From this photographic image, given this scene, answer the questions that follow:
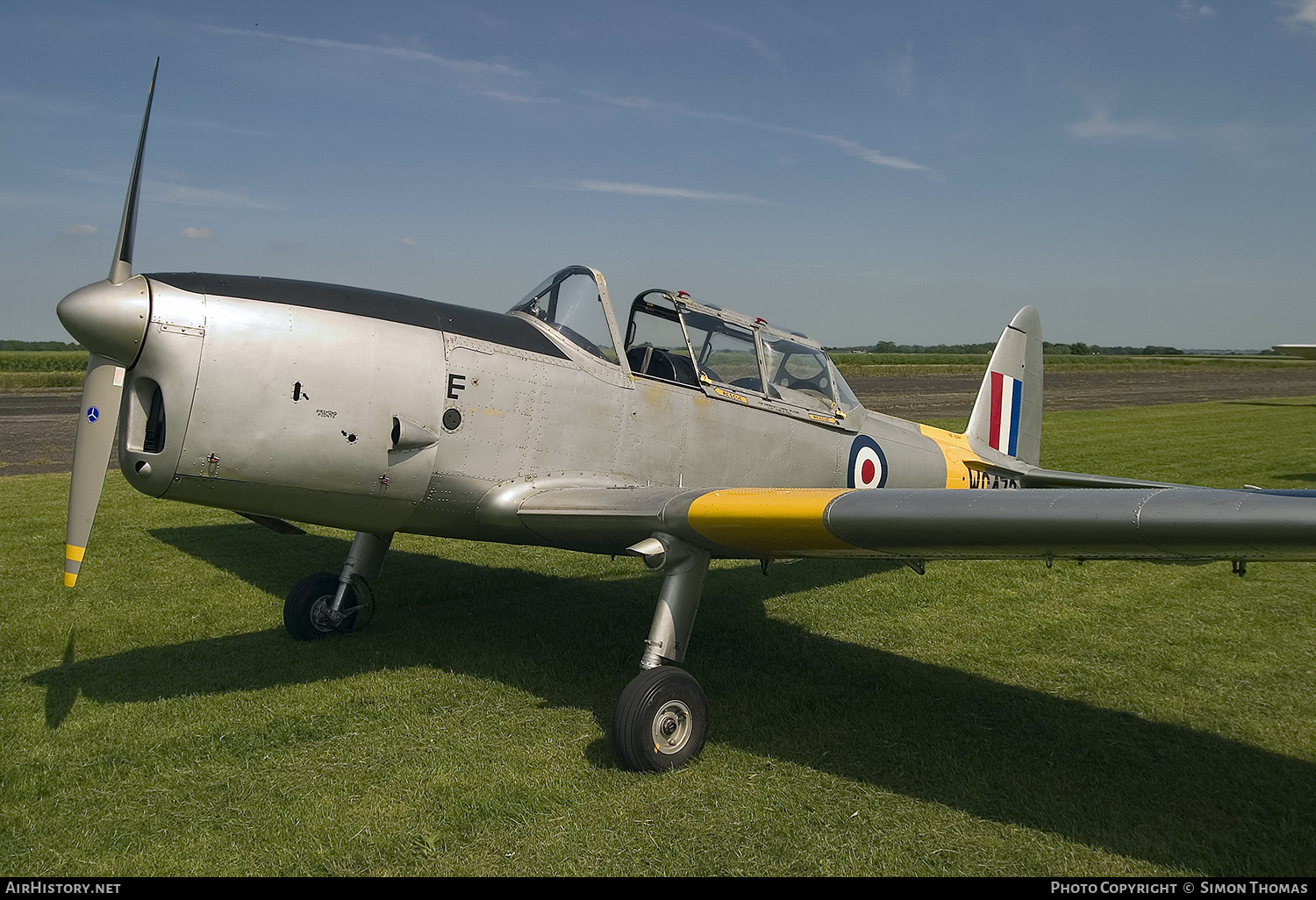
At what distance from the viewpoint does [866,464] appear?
6.79 m

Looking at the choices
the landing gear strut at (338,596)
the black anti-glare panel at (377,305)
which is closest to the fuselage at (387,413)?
the black anti-glare panel at (377,305)

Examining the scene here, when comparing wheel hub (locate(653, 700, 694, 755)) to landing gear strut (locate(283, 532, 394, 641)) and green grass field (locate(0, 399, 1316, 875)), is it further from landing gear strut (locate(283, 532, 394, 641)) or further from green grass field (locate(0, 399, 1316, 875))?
landing gear strut (locate(283, 532, 394, 641))

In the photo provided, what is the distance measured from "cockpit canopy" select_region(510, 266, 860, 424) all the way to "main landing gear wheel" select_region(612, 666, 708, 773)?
200 centimetres

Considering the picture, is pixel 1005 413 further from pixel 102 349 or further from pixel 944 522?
pixel 102 349

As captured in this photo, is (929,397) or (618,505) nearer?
(618,505)

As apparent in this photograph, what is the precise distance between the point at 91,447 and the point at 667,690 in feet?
10.1

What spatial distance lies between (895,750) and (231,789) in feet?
10.3

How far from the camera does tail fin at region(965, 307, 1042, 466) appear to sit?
8.75 m

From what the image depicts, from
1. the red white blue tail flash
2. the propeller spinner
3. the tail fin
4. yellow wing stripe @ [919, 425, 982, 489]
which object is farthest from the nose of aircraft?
the red white blue tail flash

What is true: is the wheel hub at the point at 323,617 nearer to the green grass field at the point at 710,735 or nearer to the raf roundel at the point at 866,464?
the green grass field at the point at 710,735

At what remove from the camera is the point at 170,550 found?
8.84 m

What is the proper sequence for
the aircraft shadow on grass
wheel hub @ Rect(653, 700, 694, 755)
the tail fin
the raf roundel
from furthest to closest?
1. the tail fin
2. the raf roundel
3. wheel hub @ Rect(653, 700, 694, 755)
4. the aircraft shadow on grass

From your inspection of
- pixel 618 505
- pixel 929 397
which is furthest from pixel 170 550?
pixel 929 397
